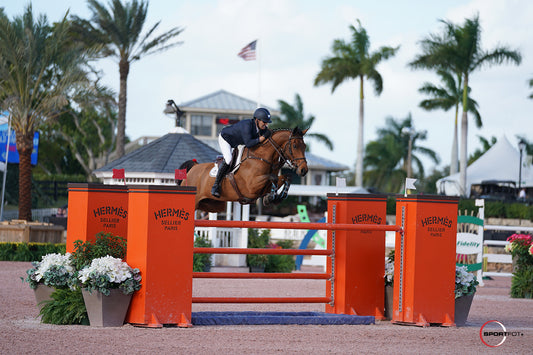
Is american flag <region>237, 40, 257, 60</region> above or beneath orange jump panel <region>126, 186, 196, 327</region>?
above

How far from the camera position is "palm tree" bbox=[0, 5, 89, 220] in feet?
77.4

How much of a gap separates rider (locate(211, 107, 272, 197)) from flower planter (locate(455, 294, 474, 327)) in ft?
10.0

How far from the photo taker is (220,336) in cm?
748

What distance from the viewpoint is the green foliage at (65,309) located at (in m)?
8.09

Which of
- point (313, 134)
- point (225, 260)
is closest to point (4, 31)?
point (225, 260)

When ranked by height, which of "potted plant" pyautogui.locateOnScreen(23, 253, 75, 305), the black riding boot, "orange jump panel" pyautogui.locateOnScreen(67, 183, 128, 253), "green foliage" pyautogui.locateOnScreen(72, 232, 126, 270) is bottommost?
"potted plant" pyautogui.locateOnScreen(23, 253, 75, 305)

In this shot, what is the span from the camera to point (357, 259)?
9227 mm

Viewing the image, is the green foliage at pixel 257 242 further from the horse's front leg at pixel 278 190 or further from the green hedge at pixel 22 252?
the horse's front leg at pixel 278 190

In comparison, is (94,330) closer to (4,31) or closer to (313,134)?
(4,31)

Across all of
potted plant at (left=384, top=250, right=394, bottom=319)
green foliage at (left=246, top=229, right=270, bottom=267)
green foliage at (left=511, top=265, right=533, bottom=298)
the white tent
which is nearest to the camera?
potted plant at (left=384, top=250, right=394, bottom=319)

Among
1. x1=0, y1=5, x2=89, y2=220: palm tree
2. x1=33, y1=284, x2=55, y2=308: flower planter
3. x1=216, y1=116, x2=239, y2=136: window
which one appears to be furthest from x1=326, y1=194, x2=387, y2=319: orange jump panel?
x1=216, y1=116, x2=239, y2=136: window

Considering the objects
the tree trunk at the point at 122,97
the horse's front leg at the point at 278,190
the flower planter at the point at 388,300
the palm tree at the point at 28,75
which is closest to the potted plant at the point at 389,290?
the flower planter at the point at 388,300

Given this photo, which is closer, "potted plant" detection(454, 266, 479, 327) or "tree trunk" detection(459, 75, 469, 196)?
"potted plant" detection(454, 266, 479, 327)

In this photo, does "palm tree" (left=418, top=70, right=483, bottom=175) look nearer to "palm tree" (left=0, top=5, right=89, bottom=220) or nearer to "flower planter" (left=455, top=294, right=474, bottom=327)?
"palm tree" (left=0, top=5, right=89, bottom=220)
